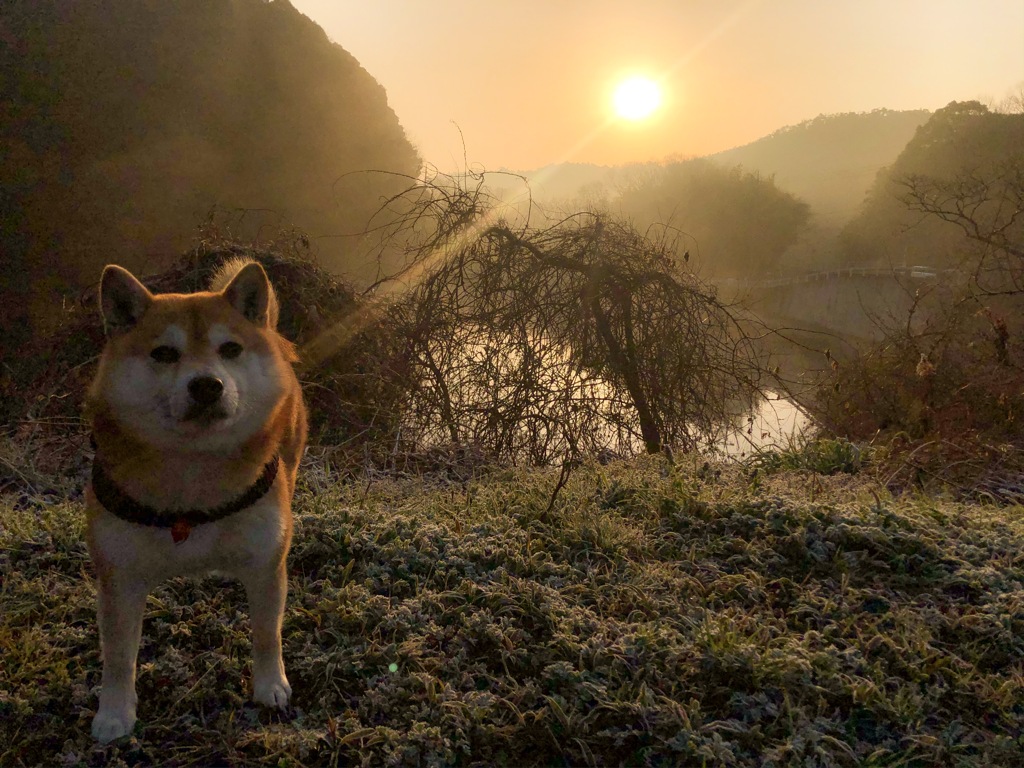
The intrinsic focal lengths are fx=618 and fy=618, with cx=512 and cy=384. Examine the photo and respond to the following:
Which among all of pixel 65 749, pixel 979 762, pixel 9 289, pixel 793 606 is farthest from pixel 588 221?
pixel 9 289

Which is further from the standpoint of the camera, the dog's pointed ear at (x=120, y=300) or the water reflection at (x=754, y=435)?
the water reflection at (x=754, y=435)

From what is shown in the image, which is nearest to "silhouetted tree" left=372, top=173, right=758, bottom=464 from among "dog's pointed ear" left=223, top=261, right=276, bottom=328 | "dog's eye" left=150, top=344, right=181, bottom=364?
"dog's pointed ear" left=223, top=261, right=276, bottom=328

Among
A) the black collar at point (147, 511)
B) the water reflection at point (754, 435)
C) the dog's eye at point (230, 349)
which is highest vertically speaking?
the dog's eye at point (230, 349)

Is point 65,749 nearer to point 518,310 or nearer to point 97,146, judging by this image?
point 518,310

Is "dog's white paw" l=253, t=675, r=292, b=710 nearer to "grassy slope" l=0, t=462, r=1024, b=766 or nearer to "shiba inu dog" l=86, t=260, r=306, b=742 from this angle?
"grassy slope" l=0, t=462, r=1024, b=766

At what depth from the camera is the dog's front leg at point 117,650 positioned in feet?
6.67

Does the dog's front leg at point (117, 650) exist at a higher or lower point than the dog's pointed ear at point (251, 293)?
lower

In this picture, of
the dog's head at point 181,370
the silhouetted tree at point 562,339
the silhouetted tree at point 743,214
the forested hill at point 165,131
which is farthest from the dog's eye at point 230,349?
the silhouetted tree at point 743,214

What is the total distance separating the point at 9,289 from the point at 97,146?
4.02 meters

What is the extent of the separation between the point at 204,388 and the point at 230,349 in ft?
0.80

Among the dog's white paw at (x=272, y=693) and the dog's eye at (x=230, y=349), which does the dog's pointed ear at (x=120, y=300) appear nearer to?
the dog's eye at (x=230, y=349)

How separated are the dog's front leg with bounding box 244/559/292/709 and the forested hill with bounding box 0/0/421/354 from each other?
28.3 ft

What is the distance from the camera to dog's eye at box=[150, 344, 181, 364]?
1.96 metres

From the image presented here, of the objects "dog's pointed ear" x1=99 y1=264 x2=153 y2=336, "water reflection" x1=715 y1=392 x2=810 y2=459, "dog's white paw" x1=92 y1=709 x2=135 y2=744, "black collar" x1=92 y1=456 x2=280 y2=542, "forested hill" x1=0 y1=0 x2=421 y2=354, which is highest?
"forested hill" x1=0 y1=0 x2=421 y2=354
